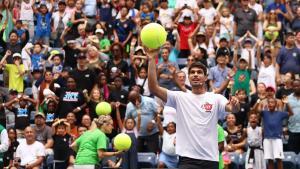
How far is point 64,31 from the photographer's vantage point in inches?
909

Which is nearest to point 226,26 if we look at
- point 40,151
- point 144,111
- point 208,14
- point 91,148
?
point 208,14

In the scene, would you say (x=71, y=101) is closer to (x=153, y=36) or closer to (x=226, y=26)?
(x=226, y=26)

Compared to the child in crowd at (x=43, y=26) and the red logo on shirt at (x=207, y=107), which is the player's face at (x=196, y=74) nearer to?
the red logo on shirt at (x=207, y=107)

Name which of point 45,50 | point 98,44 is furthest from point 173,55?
point 45,50

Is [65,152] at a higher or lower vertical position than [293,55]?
lower

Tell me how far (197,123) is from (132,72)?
11677 millimetres

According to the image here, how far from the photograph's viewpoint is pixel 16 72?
69.1 feet

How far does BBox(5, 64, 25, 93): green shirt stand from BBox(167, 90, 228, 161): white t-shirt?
1210 centimetres

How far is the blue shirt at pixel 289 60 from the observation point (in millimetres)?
20406

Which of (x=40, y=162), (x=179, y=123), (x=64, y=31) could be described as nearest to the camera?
(x=179, y=123)

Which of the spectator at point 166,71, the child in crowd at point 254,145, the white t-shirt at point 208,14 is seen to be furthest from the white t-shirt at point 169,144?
the white t-shirt at point 208,14

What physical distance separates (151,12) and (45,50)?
117 inches

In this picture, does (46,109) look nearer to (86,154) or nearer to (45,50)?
(45,50)

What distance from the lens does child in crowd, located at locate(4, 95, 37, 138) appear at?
750 inches
